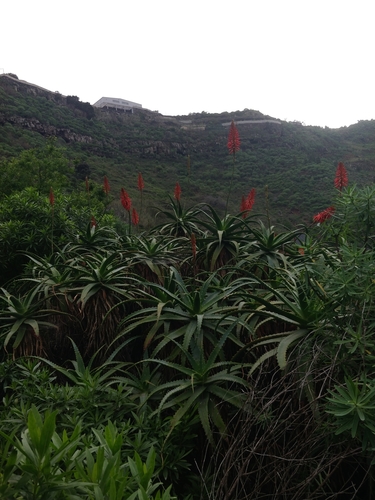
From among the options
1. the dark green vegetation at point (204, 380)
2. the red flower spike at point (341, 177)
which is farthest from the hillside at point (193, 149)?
the dark green vegetation at point (204, 380)

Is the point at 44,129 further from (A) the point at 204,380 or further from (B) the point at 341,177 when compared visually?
(A) the point at 204,380

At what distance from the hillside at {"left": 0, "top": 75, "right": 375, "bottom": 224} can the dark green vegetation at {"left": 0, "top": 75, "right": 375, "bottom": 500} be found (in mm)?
17591

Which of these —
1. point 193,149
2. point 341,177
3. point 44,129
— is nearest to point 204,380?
point 341,177

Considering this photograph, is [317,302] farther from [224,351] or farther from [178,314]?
[178,314]

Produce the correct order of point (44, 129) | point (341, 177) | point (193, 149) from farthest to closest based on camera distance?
point (193, 149) < point (44, 129) < point (341, 177)

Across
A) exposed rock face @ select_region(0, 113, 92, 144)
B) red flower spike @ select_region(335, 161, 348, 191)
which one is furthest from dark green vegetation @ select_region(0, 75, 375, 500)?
exposed rock face @ select_region(0, 113, 92, 144)

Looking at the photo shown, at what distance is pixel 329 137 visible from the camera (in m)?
51.6

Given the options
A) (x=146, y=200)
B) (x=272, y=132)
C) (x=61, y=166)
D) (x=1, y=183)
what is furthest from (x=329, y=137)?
(x=1, y=183)

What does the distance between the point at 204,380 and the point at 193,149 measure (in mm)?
43552

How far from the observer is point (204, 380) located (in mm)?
2564

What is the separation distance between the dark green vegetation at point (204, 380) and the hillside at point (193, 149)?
17591mm

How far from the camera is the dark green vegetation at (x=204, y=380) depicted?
1500mm

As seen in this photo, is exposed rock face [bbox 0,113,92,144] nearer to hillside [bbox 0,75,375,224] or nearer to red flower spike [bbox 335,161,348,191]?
hillside [bbox 0,75,375,224]

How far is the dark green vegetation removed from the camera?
150 centimetres
